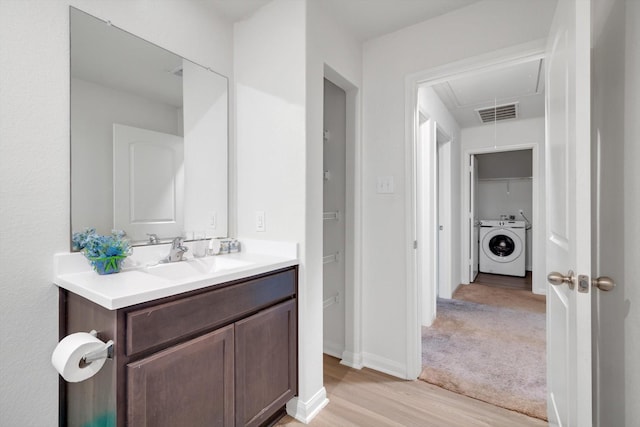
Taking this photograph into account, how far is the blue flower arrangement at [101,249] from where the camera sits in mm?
1241

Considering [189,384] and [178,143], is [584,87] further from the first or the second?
[178,143]

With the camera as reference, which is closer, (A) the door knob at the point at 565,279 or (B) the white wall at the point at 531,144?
(A) the door knob at the point at 565,279

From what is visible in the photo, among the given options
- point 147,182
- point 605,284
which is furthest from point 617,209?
point 147,182

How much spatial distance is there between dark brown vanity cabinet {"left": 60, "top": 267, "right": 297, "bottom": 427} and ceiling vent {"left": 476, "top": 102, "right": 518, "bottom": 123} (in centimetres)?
354

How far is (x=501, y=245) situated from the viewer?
5.29 metres

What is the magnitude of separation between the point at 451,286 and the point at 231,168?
3.34 meters

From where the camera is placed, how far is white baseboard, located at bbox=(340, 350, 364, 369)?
2200 mm

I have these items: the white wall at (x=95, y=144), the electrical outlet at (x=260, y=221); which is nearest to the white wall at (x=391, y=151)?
the electrical outlet at (x=260, y=221)

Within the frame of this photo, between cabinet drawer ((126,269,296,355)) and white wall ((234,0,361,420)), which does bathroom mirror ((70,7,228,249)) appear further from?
cabinet drawer ((126,269,296,355))

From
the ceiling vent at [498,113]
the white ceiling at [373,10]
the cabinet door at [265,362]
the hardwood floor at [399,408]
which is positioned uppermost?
the ceiling vent at [498,113]

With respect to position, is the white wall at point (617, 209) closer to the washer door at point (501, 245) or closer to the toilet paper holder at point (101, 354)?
the toilet paper holder at point (101, 354)

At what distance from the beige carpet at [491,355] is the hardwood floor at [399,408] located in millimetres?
100

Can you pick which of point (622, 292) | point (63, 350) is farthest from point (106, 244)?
point (622, 292)

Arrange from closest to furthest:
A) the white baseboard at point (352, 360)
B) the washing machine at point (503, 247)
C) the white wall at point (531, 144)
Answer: the white baseboard at point (352, 360) < the white wall at point (531, 144) < the washing machine at point (503, 247)
